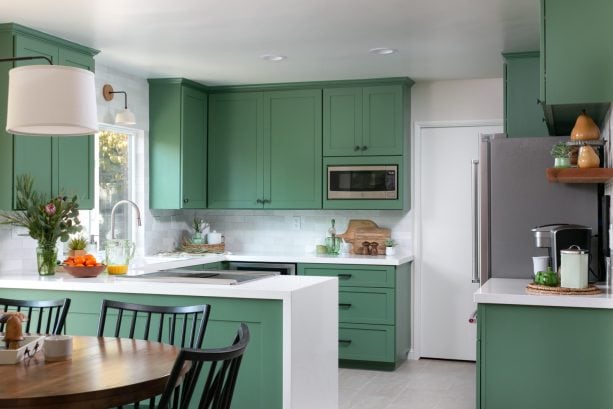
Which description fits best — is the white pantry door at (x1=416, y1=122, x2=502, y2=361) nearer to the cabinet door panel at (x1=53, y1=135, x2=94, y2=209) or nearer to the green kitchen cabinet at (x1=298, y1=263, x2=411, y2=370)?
the green kitchen cabinet at (x1=298, y1=263, x2=411, y2=370)

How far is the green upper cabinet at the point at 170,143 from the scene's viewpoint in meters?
6.28

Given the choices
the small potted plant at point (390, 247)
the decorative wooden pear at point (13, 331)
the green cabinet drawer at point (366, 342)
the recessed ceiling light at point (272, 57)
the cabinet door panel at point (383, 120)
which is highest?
the recessed ceiling light at point (272, 57)

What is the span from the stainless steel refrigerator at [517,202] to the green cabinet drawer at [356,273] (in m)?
1.32

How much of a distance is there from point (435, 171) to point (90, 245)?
Answer: 2850 millimetres

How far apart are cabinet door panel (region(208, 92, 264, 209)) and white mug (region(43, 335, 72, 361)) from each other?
155 inches

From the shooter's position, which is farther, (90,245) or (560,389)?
(90,245)

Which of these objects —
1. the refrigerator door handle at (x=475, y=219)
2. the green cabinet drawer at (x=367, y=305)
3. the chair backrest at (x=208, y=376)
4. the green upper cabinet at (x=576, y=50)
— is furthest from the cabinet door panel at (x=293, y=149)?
the chair backrest at (x=208, y=376)

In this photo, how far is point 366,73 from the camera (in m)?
6.04

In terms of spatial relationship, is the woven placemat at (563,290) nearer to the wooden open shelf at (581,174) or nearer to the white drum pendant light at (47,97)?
the wooden open shelf at (581,174)

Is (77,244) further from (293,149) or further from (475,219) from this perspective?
(475,219)

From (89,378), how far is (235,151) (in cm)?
441

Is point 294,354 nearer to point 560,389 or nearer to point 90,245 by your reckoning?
point 560,389

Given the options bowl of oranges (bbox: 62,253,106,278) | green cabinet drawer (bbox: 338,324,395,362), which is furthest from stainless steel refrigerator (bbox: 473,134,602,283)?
bowl of oranges (bbox: 62,253,106,278)

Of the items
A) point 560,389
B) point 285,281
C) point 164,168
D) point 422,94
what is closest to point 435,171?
point 422,94
